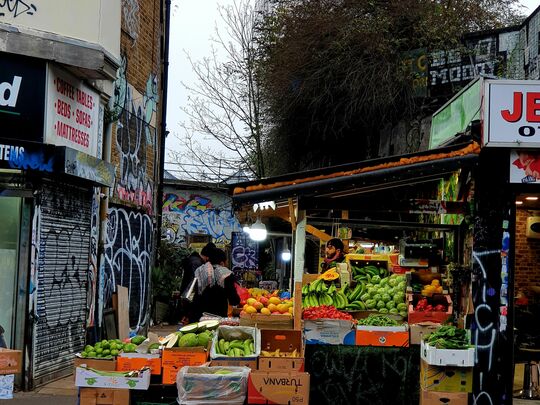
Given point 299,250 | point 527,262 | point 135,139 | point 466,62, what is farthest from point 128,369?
point 466,62

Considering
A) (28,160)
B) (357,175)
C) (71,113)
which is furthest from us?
(71,113)

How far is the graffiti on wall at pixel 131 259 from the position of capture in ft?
47.2

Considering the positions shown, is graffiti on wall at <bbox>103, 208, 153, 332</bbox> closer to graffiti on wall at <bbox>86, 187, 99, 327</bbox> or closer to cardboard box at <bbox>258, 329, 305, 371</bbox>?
graffiti on wall at <bbox>86, 187, 99, 327</bbox>

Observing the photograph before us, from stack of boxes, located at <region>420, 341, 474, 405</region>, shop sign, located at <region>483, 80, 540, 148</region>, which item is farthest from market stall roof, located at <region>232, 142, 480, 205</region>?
stack of boxes, located at <region>420, 341, 474, 405</region>

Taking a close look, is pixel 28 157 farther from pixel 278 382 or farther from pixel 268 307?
pixel 278 382

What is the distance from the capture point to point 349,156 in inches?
985

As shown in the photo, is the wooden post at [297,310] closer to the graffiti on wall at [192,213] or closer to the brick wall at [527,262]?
the brick wall at [527,262]

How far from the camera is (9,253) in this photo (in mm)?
10555

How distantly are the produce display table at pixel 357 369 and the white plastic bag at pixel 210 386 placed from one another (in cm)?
176

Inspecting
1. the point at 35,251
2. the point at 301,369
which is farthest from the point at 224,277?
the point at 301,369

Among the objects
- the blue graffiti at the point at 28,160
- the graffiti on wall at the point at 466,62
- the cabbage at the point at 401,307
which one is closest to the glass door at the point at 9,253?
the blue graffiti at the point at 28,160

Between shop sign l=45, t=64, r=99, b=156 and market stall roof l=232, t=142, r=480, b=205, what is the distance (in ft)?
12.3

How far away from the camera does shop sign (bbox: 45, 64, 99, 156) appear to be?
10.9 m

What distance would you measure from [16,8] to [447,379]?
7.68 meters
